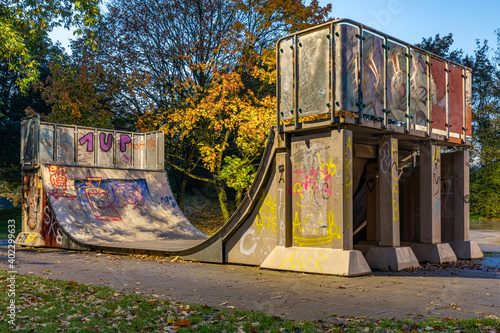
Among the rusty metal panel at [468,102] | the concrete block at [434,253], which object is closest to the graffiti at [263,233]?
the concrete block at [434,253]

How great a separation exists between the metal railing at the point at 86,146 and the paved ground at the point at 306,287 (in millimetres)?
7999

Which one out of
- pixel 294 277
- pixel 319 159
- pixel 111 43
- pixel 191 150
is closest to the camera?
pixel 294 277

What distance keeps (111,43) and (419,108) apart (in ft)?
58.1

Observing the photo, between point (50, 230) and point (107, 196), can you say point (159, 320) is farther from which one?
point (107, 196)

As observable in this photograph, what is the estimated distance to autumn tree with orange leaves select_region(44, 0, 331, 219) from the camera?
23.2 meters

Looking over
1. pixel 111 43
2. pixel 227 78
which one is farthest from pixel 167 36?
pixel 227 78

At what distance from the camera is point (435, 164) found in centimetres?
1277

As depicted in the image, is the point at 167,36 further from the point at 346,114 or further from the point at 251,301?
the point at 251,301

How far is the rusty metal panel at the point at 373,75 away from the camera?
10.9 metres

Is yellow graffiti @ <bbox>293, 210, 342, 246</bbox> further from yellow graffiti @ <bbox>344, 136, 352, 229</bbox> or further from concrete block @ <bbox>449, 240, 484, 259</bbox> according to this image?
concrete block @ <bbox>449, 240, 484, 259</bbox>

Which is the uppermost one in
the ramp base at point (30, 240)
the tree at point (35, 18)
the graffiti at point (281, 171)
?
the tree at point (35, 18)

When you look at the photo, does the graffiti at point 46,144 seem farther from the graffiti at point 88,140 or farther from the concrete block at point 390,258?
the concrete block at point 390,258

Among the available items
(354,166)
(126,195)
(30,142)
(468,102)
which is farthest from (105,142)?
(468,102)

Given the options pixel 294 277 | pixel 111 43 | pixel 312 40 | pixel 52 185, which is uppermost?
pixel 111 43
